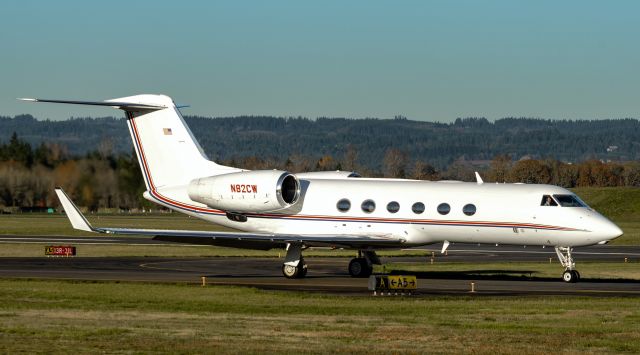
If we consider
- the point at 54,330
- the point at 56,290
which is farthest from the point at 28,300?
the point at 54,330

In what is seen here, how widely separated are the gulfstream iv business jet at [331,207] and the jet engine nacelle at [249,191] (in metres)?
0.03

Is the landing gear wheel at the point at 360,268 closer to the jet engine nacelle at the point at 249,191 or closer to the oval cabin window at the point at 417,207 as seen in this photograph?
the oval cabin window at the point at 417,207

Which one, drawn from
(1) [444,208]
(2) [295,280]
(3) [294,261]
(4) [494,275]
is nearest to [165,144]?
(3) [294,261]

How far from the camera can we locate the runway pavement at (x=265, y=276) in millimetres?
32188

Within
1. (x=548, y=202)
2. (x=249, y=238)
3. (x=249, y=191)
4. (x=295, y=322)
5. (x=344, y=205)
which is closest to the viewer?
(x=295, y=322)

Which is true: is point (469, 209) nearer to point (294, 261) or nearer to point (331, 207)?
point (331, 207)

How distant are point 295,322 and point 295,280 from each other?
490 inches

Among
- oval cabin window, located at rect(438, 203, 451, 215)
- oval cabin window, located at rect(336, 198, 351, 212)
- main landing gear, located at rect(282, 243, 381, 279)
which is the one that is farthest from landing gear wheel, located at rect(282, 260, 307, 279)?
oval cabin window, located at rect(438, 203, 451, 215)

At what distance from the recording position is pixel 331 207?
37188 millimetres

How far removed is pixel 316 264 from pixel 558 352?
2532cm

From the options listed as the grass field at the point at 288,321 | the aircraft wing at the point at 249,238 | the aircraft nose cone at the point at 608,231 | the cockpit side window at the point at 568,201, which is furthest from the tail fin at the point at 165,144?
the aircraft nose cone at the point at 608,231

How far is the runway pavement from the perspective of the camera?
32188 mm

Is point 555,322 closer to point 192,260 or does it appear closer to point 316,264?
point 316,264

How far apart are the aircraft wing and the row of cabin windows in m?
0.91
